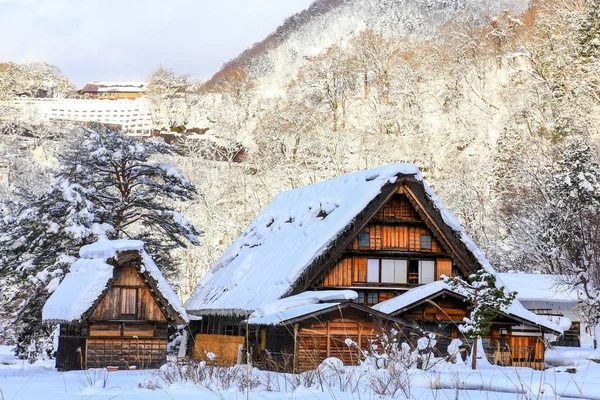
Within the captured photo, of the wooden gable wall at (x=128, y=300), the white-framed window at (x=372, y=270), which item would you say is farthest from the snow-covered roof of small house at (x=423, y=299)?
the wooden gable wall at (x=128, y=300)

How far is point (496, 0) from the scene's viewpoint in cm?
13325

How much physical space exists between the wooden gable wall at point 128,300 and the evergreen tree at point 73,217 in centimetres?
529

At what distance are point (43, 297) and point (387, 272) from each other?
47.1 ft

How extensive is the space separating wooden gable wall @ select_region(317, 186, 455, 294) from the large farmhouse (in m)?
0.04

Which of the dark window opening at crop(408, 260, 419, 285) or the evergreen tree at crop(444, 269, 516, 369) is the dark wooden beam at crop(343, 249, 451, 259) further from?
the evergreen tree at crop(444, 269, 516, 369)

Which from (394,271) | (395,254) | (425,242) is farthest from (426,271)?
(395,254)

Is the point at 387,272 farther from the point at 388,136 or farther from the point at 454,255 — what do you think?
the point at 388,136

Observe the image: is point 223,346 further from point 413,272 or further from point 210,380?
point 210,380

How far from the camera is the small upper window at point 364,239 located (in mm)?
28809

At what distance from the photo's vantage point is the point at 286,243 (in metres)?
31.0

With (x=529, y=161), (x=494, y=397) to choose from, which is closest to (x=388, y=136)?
(x=529, y=161)

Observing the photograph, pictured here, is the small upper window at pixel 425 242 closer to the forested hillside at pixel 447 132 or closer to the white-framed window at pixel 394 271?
the white-framed window at pixel 394 271

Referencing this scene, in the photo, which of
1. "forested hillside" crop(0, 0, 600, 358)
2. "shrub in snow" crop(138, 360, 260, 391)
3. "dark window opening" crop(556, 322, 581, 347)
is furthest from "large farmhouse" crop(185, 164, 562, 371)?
"dark window opening" crop(556, 322, 581, 347)

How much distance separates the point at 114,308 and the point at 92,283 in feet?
4.69
